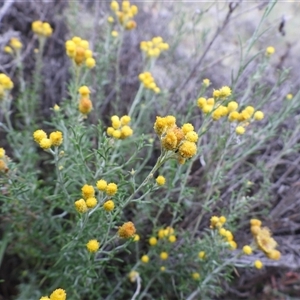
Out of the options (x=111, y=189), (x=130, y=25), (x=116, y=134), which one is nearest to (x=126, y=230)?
(x=111, y=189)

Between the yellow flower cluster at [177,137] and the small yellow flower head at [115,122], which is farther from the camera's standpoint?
the small yellow flower head at [115,122]

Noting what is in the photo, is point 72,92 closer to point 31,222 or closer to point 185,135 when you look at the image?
point 31,222

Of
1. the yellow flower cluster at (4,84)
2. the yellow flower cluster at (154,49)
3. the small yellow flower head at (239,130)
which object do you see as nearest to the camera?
the small yellow flower head at (239,130)

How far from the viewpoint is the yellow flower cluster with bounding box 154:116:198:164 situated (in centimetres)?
112

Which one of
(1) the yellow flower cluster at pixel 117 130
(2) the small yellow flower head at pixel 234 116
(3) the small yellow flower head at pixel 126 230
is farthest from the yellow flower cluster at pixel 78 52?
(3) the small yellow flower head at pixel 126 230

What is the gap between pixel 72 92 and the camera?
1730 millimetres

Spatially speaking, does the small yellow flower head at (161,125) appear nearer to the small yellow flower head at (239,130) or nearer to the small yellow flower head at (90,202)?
the small yellow flower head at (90,202)

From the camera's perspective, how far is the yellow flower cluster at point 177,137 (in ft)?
3.67

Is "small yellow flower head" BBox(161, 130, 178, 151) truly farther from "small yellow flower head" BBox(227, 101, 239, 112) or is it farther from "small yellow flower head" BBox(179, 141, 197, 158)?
"small yellow flower head" BBox(227, 101, 239, 112)

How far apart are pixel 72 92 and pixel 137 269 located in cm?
83

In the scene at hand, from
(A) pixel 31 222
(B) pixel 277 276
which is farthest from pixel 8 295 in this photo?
(B) pixel 277 276

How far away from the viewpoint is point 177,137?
3.70 ft

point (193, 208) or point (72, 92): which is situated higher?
point (72, 92)

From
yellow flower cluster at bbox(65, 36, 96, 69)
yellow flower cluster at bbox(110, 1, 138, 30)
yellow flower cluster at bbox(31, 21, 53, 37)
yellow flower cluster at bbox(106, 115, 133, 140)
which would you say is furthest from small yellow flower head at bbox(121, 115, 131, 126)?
yellow flower cluster at bbox(31, 21, 53, 37)
